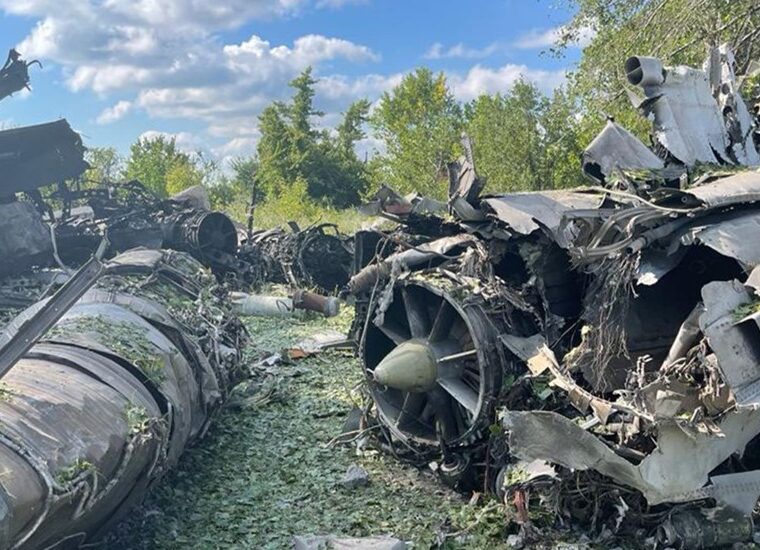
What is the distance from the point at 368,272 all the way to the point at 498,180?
17741mm

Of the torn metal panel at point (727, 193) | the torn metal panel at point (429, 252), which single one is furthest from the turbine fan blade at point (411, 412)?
the torn metal panel at point (727, 193)

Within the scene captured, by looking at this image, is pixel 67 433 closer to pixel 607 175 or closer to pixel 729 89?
pixel 607 175

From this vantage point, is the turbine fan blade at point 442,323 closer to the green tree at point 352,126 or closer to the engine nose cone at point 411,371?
the engine nose cone at point 411,371

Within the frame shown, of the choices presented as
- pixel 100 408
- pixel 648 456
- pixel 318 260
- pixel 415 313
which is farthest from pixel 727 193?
pixel 318 260

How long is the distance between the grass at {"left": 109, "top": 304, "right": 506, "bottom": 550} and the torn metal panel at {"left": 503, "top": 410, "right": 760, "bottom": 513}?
1094mm

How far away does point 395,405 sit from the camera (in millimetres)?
6801

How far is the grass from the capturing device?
5.23 meters

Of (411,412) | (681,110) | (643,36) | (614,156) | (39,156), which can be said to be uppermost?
(643,36)

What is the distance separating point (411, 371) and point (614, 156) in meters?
2.98

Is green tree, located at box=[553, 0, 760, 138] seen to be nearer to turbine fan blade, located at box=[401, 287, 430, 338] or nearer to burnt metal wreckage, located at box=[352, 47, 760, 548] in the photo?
burnt metal wreckage, located at box=[352, 47, 760, 548]

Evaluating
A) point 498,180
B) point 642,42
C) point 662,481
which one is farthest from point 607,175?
point 498,180

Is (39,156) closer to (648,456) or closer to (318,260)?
(318,260)

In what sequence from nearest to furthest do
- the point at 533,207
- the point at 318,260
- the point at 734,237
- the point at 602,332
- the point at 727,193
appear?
the point at 734,237 → the point at 727,193 → the point at 602,332 → the point at 533,207 → the point at 318,260

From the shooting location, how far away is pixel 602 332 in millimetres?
5156
